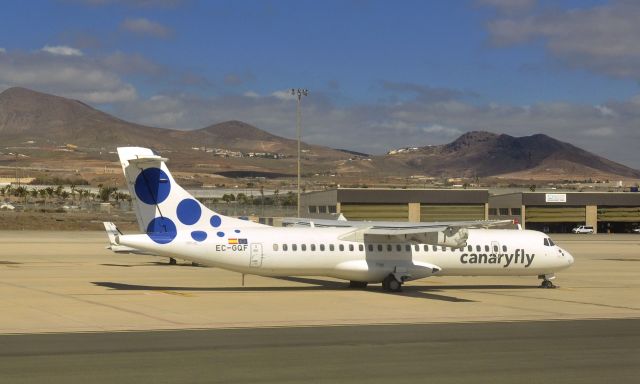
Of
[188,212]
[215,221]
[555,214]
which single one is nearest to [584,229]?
[555,214]

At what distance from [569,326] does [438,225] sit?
34.8ft

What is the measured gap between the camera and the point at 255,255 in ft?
119

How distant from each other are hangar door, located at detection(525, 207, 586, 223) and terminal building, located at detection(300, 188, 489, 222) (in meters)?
10.7

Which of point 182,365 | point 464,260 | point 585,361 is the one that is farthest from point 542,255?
point 182,365

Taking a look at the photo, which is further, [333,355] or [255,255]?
[255,255]

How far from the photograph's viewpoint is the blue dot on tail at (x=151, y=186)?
117 ft

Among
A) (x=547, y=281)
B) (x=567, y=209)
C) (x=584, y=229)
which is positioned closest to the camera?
(x=547, y=281)

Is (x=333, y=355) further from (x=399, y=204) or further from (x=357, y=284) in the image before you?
(x=399, y=204)

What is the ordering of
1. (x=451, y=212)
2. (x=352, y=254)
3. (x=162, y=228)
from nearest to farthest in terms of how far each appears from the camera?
(x=162, y=228)
(x=352, y=254)
(x=451, y=212)

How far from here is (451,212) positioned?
10681 centimetres

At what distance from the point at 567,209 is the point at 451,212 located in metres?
20.5

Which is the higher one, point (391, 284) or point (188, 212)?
point (188, 212)

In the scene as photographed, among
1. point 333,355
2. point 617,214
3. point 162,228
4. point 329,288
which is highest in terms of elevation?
point 617,214

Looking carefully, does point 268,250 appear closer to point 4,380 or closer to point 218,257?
point 218,257
